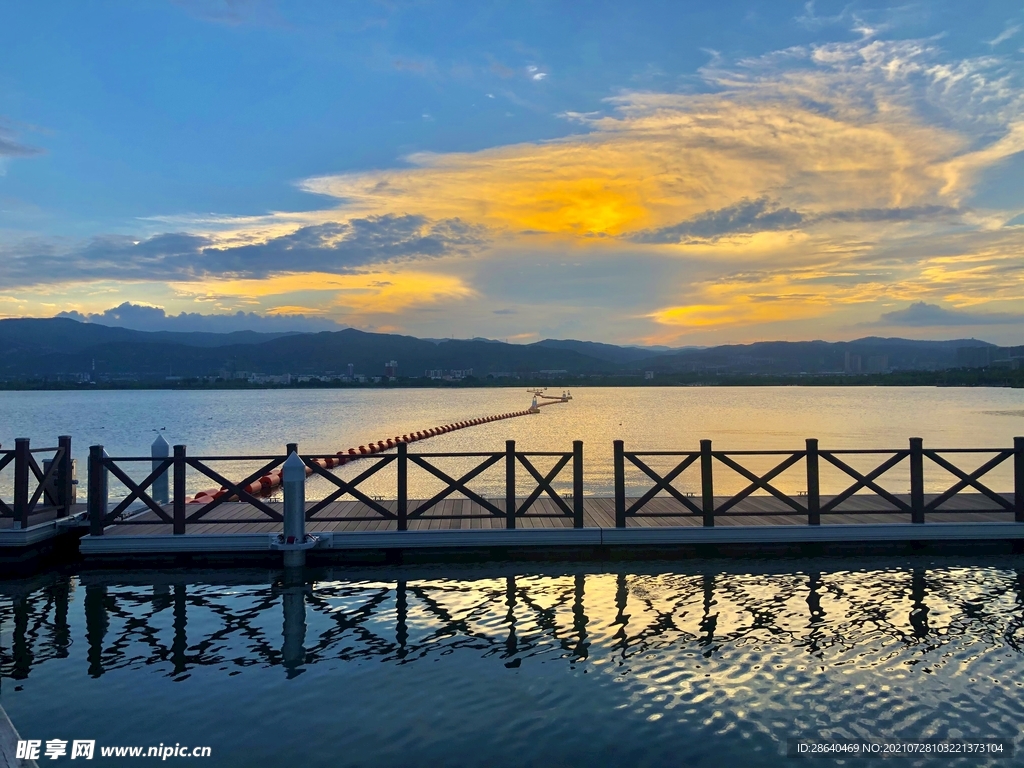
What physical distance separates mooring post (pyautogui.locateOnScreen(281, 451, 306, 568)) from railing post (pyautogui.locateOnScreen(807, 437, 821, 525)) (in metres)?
9.06

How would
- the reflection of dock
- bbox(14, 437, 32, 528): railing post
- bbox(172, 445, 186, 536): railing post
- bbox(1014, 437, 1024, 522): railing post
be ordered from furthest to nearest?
bbox(1014, 437, 1024, 522): railing post, bbox(172, 445, 186, 536): railing post, the reflection of dock, bbox(14, 437, 32, 528): railing post

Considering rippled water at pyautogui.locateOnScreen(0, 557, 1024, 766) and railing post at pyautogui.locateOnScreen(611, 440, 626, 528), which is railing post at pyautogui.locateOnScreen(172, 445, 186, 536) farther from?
railing post at pyautogui.locateOnScreen(611, 440, 626, 528)

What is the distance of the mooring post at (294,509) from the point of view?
13.3 metres

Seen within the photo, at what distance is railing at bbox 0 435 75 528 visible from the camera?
13.5m

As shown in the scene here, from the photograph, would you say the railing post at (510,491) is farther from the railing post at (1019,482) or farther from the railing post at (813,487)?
the railing post at (1019,482)

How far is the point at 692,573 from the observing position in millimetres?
13195

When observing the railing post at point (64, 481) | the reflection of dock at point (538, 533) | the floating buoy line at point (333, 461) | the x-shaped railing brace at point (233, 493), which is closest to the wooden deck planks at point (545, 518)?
the reflection of dock at point (538, 533)

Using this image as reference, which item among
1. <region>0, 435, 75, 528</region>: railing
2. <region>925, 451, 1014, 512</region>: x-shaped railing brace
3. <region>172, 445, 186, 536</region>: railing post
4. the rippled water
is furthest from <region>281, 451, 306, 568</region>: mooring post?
<region>925, 451, 1014, 512</region>: x-shaped railing brace

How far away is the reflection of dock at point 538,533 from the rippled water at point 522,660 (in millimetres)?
477

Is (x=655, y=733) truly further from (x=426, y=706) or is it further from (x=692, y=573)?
(x=692, y=573)

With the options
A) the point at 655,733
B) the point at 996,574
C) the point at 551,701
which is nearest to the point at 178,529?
the point at 551,701

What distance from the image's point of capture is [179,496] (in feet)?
46.1

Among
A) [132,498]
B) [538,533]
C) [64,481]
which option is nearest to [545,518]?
[538,533]

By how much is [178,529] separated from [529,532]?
20.6 feet
